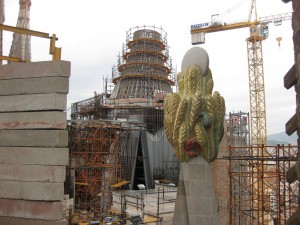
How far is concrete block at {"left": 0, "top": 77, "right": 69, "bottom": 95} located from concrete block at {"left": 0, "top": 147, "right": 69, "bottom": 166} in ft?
5.06

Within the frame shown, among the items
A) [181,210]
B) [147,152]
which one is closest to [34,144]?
[181,210]

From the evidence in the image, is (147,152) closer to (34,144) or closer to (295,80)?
(34,144)

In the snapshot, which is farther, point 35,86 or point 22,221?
point 35,86

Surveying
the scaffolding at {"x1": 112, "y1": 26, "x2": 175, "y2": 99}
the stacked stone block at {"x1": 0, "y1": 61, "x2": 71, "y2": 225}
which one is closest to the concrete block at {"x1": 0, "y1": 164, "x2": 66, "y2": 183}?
the stacked stone block at {"x1": 0, "y1": 61, "x2": 71, "y2": 225}

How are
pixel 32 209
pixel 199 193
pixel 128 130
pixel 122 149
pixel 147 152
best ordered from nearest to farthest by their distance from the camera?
pixel 32 209 → pixel 199 193 → pixel 128 130 → pixel 122 149 → pixel 147 152

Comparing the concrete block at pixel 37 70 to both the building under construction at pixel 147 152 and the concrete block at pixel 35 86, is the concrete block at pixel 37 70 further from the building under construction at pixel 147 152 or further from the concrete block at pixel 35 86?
the building under construction at pixel 147 152

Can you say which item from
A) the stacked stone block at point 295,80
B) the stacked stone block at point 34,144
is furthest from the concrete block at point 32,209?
the stacked stone block at point 295,80

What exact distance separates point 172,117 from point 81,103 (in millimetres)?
28955

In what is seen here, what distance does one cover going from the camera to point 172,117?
1090 centimetres

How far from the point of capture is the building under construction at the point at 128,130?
25.5 metres

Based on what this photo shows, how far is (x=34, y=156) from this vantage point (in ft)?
28.9

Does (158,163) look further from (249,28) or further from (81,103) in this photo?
(249,28)

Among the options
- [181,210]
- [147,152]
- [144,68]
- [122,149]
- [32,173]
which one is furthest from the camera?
[144,68]

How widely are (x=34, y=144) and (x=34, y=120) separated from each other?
25.2 inches
